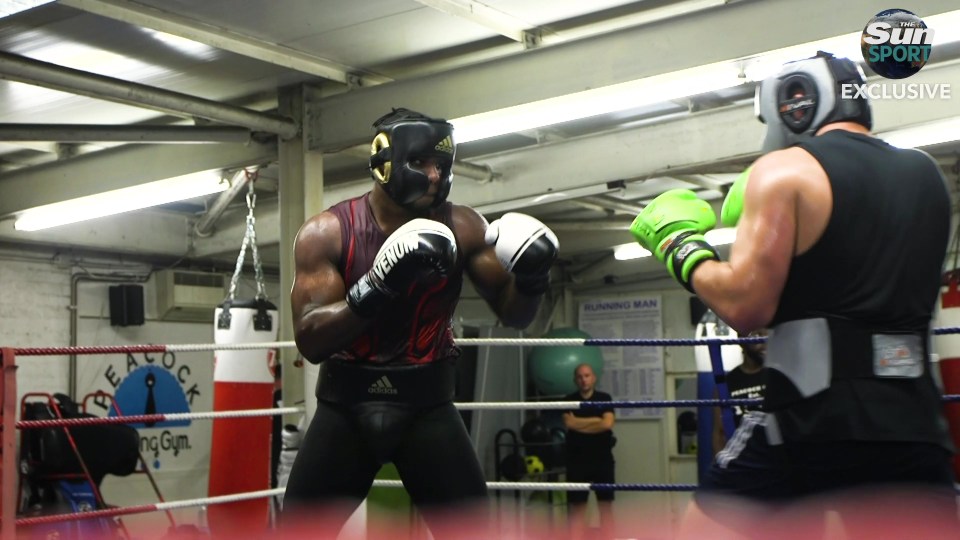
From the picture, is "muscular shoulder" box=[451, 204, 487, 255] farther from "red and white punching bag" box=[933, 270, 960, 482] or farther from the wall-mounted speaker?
the wall-mounted speaker

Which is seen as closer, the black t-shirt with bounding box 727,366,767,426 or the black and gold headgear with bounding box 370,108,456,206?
the black and gold headgear with bounding box 370,108,456,206

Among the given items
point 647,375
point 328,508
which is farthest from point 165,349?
point 647,375

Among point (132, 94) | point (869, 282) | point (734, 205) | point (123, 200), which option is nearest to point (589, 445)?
point (123, 200)

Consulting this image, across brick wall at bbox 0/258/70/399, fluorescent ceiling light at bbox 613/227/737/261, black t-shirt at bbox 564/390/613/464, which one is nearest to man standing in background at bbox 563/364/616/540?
black t-shirt at bbox 564/390/613/464

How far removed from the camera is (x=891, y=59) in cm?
480

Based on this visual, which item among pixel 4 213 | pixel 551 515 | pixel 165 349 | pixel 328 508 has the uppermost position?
pixel 4 213

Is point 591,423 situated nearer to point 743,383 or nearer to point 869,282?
point 743,383

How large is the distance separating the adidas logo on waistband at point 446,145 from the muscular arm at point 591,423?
5.08 meters

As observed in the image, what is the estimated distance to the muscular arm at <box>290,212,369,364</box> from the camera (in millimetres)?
2428

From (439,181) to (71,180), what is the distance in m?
5.17

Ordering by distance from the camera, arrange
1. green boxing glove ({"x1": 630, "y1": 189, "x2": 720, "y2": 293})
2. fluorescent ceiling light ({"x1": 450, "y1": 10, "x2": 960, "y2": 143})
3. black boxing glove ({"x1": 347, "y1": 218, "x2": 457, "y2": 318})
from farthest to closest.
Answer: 1. fluorescent ceiling light ({"x1": 450, "y1": 10, "x2": 960, "y2": 143})
2. black boxing glove ({"x1": 347, "y1": 218, "x2": 457, "y2": 318})
3. green boxing glove ({"x1": 630, "y1": 189, "x2": 720, "y2": 293})

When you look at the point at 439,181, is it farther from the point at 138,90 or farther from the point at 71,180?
the point at 71,180

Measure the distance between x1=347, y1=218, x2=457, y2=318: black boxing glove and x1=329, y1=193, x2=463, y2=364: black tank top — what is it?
16 centimetres

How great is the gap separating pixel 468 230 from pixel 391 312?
1.03 feet
